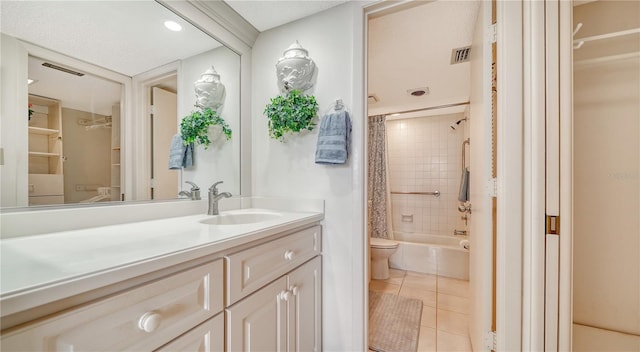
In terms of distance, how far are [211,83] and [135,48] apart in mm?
436

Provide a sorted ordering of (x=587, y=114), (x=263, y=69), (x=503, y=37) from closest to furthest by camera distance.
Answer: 1. (x=587, y=114)
2. (x=503, y=37)
3. (x=263, y=69)

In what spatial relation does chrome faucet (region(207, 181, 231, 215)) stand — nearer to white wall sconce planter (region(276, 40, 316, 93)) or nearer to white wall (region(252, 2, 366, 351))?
white wall (region(252, 2, 366, 351))

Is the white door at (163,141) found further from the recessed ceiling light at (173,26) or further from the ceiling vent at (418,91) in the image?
the ceiling vent at (418,91)

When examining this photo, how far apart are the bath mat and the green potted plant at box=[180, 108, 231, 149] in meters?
1.73

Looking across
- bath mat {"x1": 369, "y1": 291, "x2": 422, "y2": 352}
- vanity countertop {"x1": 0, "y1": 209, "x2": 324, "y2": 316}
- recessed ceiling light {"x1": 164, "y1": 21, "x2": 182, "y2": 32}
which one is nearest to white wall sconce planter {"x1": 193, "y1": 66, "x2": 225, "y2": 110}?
recessed ceiling light {"x1": 164, "y1": 21, "x2": 182, "y2": 32}

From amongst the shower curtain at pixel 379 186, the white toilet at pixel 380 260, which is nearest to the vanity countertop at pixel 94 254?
the white toilet at pixel 380 260

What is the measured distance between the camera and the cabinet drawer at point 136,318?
1.56 feet

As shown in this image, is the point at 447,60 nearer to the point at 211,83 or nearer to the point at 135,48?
the point at 211,83

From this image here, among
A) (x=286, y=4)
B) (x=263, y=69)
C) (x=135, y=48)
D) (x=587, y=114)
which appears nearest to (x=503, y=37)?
(x=587, y=114)

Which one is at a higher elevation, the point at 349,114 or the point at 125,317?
the point at 349,114

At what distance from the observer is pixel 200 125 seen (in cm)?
152

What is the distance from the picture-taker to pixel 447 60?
2.10 metres

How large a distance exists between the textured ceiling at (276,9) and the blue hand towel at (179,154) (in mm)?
873

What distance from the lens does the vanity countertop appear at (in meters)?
0.46
